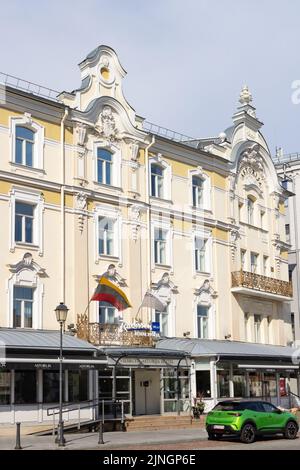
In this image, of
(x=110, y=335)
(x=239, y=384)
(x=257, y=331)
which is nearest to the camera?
(x=110, y=335)

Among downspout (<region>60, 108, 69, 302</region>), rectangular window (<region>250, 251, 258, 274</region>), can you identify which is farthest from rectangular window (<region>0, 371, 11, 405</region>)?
rectangular window (<region>250, 251, 258, 274</region>)

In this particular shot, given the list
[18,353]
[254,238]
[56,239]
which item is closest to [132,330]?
[56,239]

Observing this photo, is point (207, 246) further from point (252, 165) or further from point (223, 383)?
point (223, 383)

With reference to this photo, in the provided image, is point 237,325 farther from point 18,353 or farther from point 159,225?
point 18,353

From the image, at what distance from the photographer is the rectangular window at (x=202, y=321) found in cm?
3712

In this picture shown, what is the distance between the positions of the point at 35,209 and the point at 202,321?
38.7 ft

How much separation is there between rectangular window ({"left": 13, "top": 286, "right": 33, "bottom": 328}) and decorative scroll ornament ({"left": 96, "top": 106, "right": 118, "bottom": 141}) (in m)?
8.38

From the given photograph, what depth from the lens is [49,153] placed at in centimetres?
3095

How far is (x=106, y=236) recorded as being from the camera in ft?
108

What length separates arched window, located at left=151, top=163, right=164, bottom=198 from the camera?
1415 inches

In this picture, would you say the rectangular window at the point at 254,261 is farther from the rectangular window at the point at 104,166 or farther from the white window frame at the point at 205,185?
the rectangular window at the point at 104,166

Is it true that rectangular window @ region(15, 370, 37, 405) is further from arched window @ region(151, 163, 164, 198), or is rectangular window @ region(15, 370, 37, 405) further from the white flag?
arched window @ region(151, 163, 164, 198)

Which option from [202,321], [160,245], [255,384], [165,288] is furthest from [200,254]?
[255,384]
